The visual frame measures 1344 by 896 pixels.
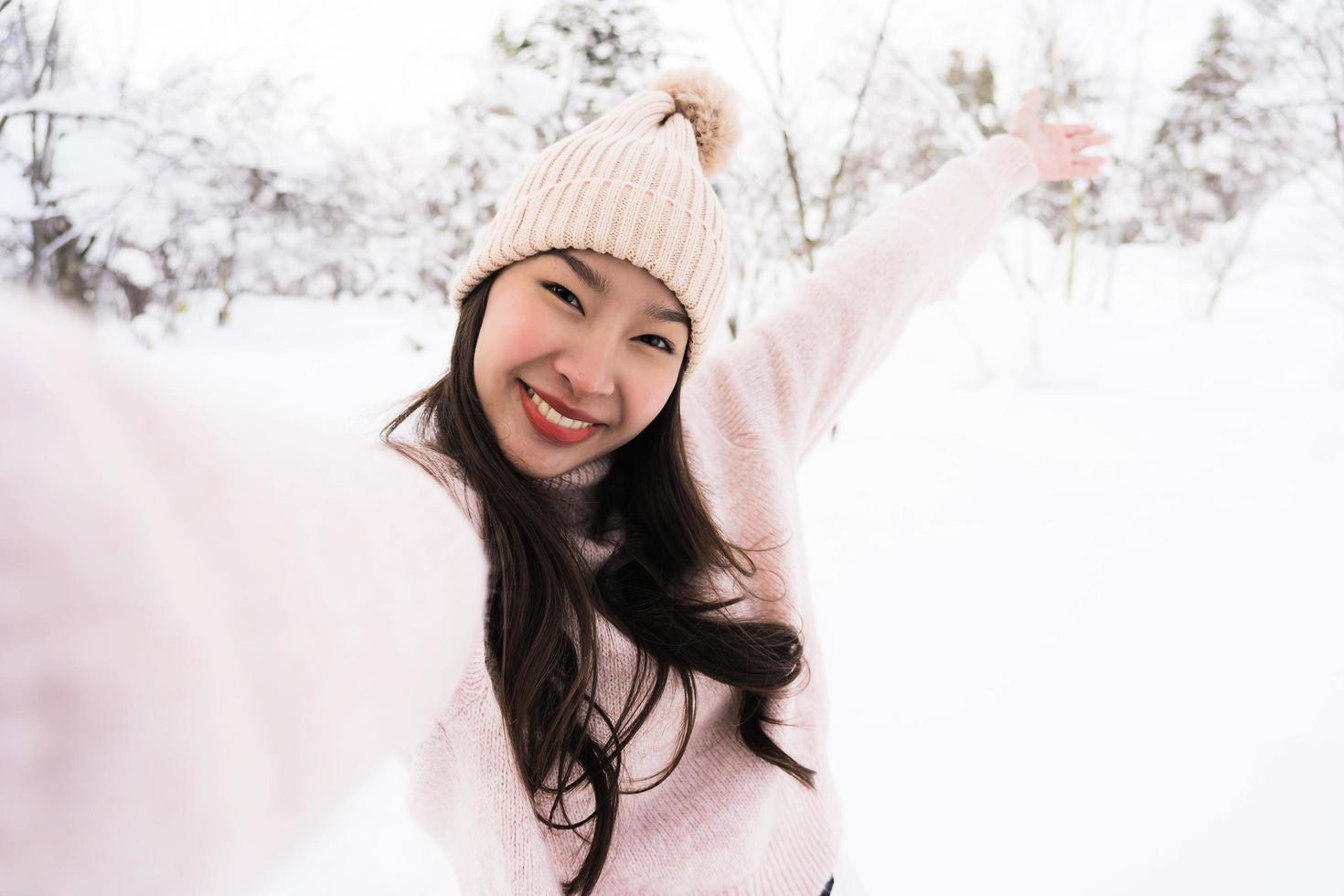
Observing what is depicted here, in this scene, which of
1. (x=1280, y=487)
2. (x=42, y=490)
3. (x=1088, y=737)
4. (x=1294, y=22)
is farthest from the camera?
(x=1294, y=22)

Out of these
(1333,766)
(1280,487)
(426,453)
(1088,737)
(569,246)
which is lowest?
(1088,737)

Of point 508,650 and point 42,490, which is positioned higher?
point 42,490

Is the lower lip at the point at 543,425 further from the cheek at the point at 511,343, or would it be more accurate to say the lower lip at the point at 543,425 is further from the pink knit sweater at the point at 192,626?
the pink knit sweater at the point at 192,626

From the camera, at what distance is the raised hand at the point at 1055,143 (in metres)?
1.65

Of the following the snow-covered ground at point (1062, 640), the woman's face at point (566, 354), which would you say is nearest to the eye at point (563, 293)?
the woman's face at point (566, 354)

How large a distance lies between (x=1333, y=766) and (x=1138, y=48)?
6176 millimetres

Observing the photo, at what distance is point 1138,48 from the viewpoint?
5484mm

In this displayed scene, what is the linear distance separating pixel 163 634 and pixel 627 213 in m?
0.74

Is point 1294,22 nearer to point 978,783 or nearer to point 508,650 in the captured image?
point 978,783

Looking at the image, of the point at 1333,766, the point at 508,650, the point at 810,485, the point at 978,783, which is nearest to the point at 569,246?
the point at 508,650

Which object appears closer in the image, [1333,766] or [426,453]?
[426,453]

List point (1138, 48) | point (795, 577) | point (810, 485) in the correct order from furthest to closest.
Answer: point (1138, 48), point (810, 485), point (795, 577)

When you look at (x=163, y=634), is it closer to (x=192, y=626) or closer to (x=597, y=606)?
(x=192, y=626)

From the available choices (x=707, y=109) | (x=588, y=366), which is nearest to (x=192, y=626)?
(x=588, y=366)
